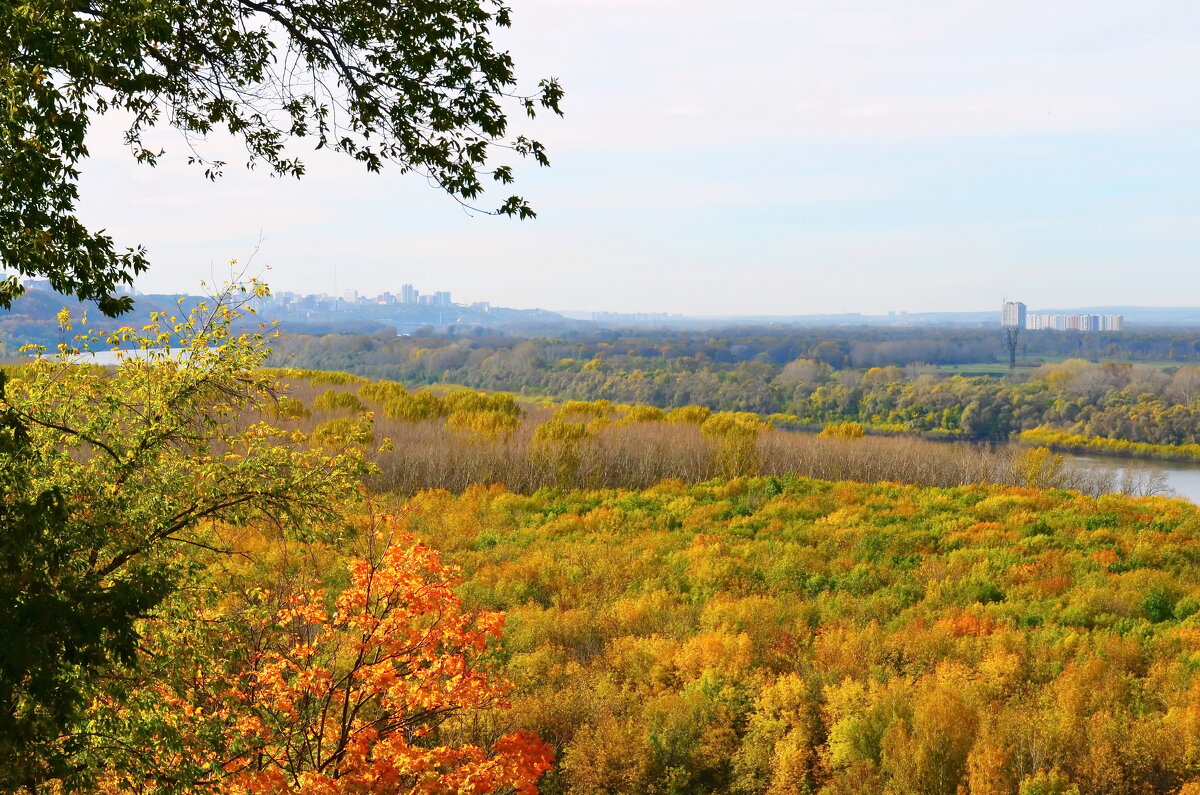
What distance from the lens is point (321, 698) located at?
10.8 metres

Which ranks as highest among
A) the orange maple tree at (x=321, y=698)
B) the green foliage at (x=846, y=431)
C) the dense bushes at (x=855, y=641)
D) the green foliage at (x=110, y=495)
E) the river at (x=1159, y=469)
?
the green foliage at (x=110, y=495)

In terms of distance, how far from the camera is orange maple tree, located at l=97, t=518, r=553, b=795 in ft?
29.9

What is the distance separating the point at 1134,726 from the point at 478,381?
10448 centimetres

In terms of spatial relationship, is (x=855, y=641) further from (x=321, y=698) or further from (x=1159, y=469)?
(x=1159, y=469)

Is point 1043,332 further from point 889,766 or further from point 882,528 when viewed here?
point 889,766

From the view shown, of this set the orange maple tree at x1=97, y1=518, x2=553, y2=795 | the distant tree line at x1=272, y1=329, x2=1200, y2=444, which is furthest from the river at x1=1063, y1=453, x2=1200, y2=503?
the orange maple tree at x1=97, y1=518, x2=553, y2=795

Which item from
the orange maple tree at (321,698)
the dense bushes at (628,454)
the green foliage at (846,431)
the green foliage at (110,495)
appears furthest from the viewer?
the green foliage at (846,431)

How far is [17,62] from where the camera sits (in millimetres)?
6672

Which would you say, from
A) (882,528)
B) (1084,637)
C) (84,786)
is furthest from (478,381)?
(84,786)

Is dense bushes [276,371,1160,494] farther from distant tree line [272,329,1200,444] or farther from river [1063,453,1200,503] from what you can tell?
distant tree line [272,329,1200,444]

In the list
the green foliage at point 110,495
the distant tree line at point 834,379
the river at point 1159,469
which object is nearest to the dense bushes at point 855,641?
the green foliage at point 110,495

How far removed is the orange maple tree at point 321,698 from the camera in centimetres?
910

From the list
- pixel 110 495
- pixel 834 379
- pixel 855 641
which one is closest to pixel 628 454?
pixel 855 641

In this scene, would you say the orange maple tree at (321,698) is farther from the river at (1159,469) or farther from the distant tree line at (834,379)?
the distant tree line at (834,379)
